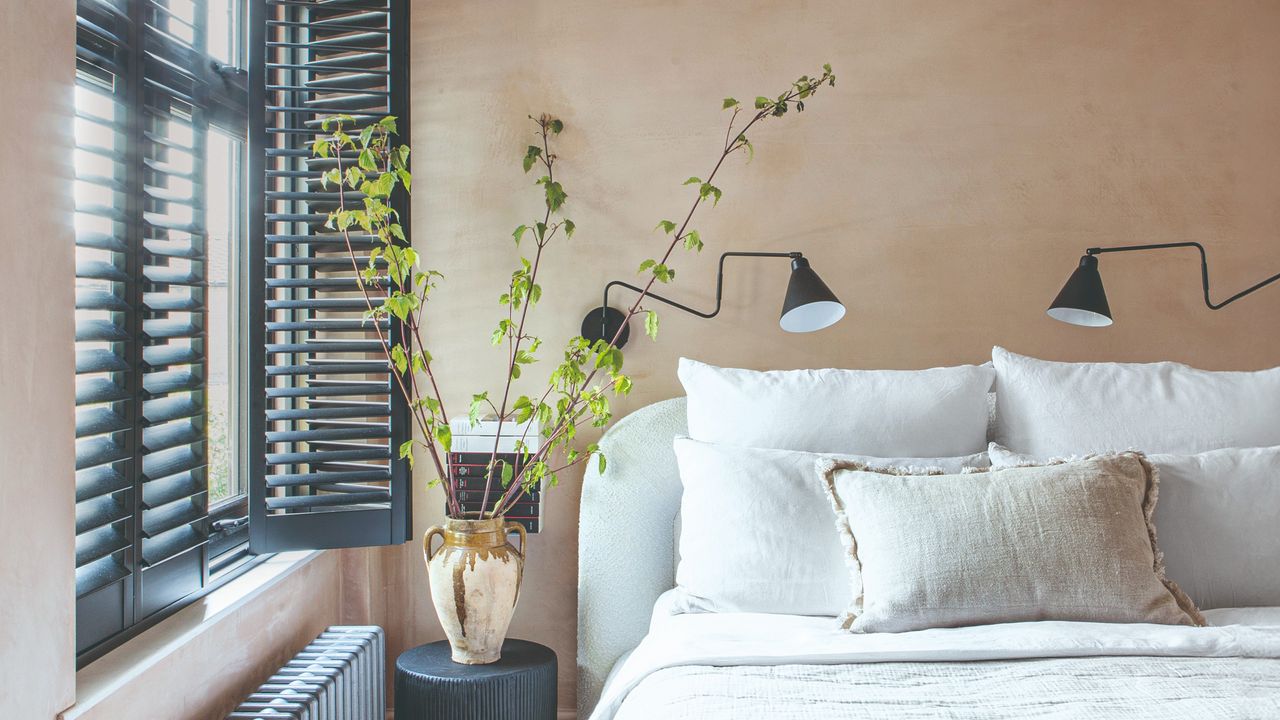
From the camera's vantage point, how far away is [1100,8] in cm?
263

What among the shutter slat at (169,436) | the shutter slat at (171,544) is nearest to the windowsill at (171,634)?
the shutter slat at (171,544)

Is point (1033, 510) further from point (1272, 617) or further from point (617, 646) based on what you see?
point (617, 646)

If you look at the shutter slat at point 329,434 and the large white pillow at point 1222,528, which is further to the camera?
the shutter slat at point 329,434

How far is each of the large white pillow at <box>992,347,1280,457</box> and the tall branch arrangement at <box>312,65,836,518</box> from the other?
3.02 feet

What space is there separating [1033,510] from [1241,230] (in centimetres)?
143

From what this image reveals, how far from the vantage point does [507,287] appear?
264 cm

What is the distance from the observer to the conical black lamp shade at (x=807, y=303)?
2.28 metres

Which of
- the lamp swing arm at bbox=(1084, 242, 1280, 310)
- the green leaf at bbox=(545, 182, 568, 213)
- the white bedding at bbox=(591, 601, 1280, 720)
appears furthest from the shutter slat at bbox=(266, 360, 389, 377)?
the lamp swing arm at bbox=(1084, 242, 1280, 310)

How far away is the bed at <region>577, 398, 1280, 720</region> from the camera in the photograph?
4.55ft

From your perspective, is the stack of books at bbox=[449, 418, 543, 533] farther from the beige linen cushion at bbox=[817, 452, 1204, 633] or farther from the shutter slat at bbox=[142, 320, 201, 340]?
the beige linen cushion at bbox=[817, 452, 1204, 633]

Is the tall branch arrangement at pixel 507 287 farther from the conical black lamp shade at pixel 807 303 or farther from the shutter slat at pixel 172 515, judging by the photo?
the shutter slat at pixel 172 515

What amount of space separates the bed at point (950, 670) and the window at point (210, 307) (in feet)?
3.00

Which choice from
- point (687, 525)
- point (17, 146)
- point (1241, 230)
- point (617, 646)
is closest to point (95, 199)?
point (17, 146)

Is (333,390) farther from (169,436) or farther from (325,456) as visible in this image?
(169,436)
